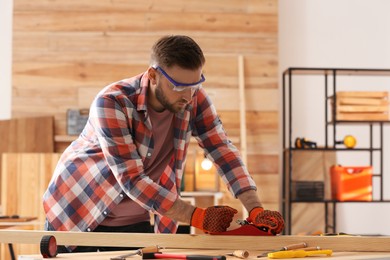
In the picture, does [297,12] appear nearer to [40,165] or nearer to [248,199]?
[40,165]

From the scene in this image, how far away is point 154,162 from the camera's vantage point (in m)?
2.65

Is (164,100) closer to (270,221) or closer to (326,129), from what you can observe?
(270,221)

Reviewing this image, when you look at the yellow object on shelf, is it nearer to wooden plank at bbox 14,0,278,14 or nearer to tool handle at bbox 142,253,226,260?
tool handle at bbox 142,253,226,260

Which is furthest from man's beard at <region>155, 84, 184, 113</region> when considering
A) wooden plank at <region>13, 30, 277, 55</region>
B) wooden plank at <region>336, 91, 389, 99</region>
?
wooden plank at <region>13, 30, 277, 55</region>

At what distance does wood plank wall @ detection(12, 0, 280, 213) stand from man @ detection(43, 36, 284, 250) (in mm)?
3201

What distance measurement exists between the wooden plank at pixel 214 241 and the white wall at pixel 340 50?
3965 mm

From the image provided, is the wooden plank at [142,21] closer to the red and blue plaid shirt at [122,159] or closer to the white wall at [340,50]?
the white wall at [340,50]

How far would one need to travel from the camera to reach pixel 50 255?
1.97m

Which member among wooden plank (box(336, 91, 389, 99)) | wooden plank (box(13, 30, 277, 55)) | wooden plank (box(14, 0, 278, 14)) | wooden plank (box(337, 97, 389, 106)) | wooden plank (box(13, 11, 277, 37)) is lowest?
wooden plank (box(337, 97, 389, 106))

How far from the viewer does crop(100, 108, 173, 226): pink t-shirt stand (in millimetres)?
2594

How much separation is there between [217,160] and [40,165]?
9.45 ft

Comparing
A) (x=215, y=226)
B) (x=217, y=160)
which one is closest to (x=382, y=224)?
(x=217, y=160)

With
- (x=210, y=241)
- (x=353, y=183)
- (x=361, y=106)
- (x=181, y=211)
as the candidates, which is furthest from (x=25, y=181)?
(x=210, y=241)

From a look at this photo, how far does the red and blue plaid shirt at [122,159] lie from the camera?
2.37 metres
